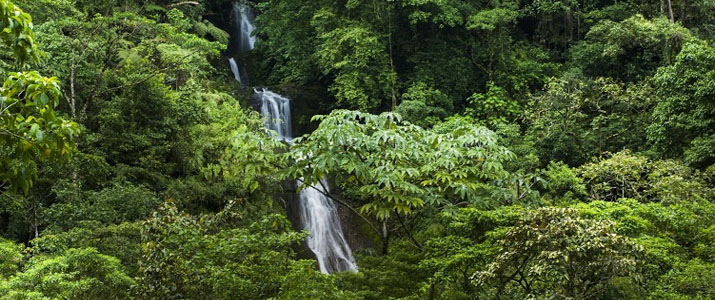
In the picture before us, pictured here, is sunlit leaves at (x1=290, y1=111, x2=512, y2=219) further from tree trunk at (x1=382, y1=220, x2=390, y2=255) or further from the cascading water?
the cascading water

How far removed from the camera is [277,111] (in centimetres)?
1956

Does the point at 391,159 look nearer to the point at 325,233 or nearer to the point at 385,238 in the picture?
the point at 385,238

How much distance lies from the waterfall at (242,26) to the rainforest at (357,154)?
0.08 m

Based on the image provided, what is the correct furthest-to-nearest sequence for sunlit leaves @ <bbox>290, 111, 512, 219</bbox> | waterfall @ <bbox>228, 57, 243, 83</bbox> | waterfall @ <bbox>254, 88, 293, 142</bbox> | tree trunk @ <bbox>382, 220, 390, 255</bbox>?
waterfall @ <bbox>228, 57, 243, 83</bbox> → waterfall @ <bbox>254, 88, 293, 142</bbox> → tree trunk @ <bbox>382, 220, 390, 255</bbox> → sunlit leaves @ <bbox>290, 111, 512, 219</bbox>

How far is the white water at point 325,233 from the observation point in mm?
14672

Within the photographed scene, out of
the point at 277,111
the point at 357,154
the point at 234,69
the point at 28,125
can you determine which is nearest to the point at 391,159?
the point at 357,154

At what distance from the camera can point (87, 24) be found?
10930 mm

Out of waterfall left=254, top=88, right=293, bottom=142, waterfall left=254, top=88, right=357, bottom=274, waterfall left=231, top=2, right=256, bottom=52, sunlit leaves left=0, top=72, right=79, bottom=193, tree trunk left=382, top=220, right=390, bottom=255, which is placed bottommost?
waterfall left=254, top=88, right=357, bottom=274

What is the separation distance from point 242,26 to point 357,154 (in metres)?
22.2

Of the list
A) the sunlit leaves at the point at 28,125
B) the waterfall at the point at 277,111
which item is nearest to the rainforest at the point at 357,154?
the sunlit leaves at the point at 28,125

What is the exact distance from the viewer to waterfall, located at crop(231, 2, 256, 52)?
2636cm

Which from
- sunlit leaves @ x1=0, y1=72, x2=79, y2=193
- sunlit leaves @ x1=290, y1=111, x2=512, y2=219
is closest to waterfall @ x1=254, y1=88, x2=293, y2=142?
sunlit leaves @ x1=290, y1=111, x2=512, y2=219

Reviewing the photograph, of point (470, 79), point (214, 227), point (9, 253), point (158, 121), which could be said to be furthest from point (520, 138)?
point (9, 253)

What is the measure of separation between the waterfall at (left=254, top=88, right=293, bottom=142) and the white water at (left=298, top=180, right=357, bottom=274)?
12.4 feet
